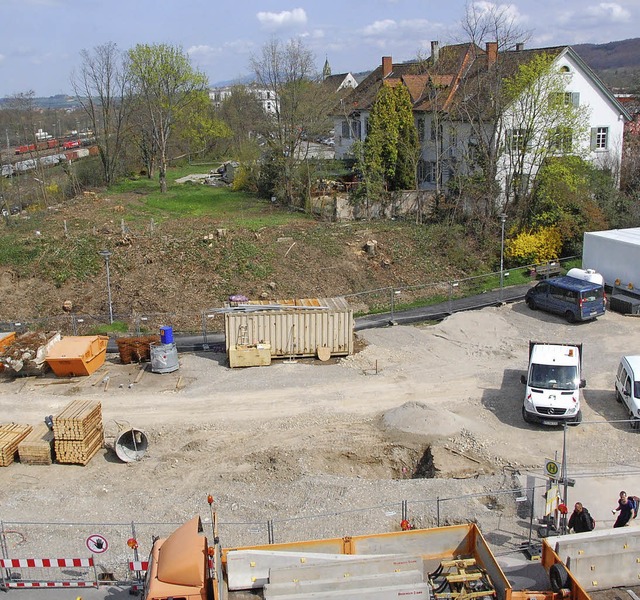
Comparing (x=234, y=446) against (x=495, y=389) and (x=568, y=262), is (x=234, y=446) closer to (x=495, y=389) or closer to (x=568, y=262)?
(x=495, y=389)

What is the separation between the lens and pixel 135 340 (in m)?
26.8

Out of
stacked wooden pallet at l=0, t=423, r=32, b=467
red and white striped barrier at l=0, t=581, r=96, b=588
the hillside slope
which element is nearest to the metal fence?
red and white striped barrier at l=0, t=581, r=96, b=588

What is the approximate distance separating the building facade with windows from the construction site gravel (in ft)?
49.6

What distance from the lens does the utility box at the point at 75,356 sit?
994 inches

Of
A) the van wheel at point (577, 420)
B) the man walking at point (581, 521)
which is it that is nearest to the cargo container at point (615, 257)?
the van wheel at point (577, 420)

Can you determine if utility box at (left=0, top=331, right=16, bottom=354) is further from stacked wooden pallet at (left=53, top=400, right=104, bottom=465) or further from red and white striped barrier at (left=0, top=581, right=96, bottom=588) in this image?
red and white striped barrier at (left=0, top=581, right=96, bottom=588)

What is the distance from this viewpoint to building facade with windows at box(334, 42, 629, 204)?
40.8 metres

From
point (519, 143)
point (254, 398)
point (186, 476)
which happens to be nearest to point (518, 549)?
point (186, 476)

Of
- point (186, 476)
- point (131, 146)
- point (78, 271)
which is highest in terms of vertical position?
point (131, 146)

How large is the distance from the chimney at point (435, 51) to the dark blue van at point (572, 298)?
76.2ft

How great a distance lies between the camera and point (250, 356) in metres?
26.3

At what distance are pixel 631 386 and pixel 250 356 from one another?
1308 centimetres

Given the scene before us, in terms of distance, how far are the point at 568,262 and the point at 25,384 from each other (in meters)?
27.4

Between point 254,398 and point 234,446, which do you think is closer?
point 234,446
